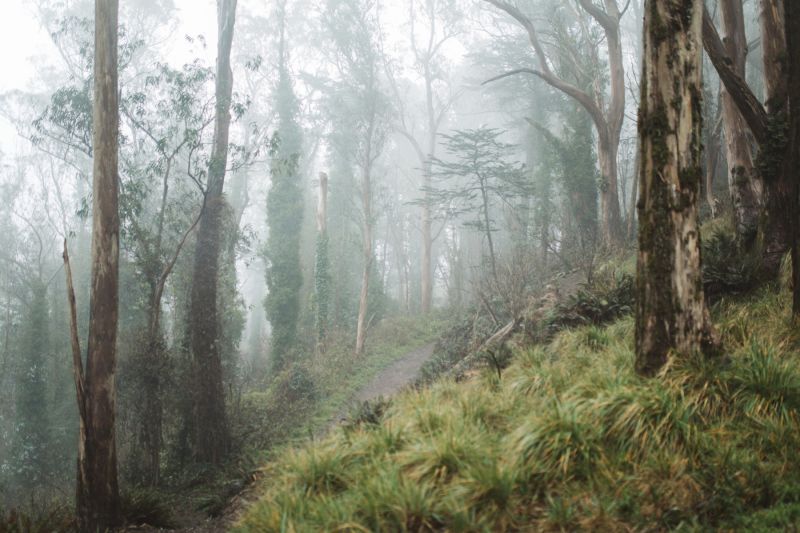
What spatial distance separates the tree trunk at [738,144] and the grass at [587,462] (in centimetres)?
392

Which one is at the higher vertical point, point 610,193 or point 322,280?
point 610,193

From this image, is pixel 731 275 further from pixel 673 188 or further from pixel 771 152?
pixel 673 188

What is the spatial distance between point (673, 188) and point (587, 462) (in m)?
2.39

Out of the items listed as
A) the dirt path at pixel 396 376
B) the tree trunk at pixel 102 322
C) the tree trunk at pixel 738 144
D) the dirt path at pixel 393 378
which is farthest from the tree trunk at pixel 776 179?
the tree trunk at pixel 102 322

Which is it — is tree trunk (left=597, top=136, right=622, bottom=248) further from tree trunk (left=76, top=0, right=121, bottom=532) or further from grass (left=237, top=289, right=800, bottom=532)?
tree trunk (left=76, top=0, right=121, bottom=532)

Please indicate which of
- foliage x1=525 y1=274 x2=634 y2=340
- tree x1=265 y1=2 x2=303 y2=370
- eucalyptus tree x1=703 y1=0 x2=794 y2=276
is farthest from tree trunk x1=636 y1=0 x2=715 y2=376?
tree x1=265 y1=2 x2=303 y2=370

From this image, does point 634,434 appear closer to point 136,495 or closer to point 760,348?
point 760,348

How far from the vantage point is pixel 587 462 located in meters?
3.71

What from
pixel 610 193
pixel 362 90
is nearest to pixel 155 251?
pixel 610 193

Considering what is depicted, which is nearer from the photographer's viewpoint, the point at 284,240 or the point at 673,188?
the point at 673,188

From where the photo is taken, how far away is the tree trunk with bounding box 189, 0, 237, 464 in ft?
37.8

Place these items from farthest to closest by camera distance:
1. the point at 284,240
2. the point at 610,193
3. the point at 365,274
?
the point at 284,240 → the point at 365,274 → the point at 610,193

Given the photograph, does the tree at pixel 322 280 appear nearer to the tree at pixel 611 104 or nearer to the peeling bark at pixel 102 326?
the tree at pixel 611 104

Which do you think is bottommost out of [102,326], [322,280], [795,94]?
[102,326]
